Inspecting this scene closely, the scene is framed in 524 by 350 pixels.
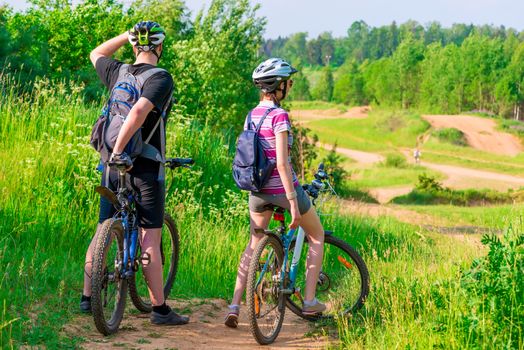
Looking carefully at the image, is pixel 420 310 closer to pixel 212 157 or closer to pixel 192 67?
pixel 212 157

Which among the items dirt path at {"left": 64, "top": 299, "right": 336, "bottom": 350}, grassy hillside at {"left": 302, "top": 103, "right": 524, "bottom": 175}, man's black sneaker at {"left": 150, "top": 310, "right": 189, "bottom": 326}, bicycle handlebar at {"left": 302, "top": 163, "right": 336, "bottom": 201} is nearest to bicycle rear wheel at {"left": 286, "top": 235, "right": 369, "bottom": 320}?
dirt path at {"left": 64, "top": 299, "right": 336, "bottom": 350}

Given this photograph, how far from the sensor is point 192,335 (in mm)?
6355

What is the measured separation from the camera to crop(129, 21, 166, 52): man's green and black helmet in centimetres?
575

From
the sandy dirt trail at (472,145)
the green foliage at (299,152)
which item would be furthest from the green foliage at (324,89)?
the green foliage at (299,152)

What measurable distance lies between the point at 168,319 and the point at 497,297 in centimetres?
246

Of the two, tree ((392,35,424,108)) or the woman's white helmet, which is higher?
tree ((392,35,424,108))

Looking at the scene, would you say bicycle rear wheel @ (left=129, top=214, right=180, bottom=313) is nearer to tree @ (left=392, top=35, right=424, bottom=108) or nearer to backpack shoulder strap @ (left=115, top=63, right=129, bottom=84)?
backpack shoulder strap @ (left=115, top=63, right=129, bottom=84)

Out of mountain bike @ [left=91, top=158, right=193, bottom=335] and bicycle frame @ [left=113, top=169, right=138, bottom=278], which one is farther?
bicycle frame @ [left=113, top=169, right=138, bottom=278]

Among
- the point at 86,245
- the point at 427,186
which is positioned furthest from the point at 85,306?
the point at 427,186

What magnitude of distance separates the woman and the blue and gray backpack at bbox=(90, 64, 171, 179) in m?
0.69

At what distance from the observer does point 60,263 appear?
7641 millimetres

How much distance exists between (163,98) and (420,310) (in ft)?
7.79

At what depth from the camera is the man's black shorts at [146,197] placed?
5871mm

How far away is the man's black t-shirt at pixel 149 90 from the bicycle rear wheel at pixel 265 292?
993 millimetres
